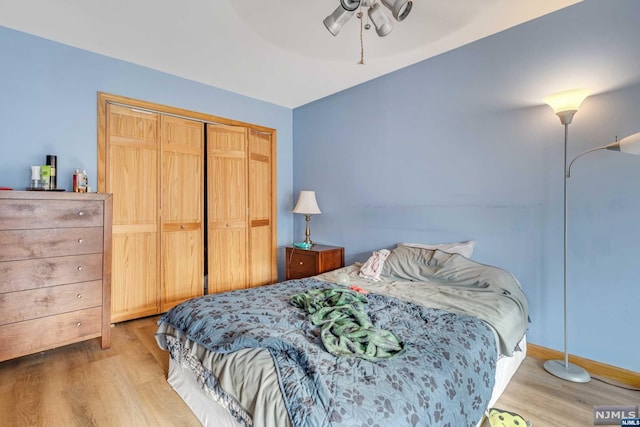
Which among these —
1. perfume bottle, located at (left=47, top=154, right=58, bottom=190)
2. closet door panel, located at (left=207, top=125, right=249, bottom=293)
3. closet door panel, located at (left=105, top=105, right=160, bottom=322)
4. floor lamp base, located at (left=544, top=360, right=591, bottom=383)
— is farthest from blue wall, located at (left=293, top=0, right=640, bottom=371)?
perfume bottle, located at (left=47, top=154, right=58, bottom=190)

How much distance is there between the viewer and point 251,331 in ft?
4.47

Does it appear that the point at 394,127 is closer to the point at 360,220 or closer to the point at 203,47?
the point at 360,220

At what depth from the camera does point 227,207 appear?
3.57 metres

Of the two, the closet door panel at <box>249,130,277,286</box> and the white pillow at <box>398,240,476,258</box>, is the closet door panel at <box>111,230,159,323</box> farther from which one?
the white pillow at <box>398,240,476,258</box>

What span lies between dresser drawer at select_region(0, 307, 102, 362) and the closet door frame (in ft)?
3.71

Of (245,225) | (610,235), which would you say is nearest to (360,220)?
(245,225)

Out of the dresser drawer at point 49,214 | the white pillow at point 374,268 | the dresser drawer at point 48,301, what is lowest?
the dresser drawer at point 48,301

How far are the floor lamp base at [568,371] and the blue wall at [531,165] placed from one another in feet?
0.47

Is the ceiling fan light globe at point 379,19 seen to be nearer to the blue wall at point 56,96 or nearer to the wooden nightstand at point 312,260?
the wooden nightstand at point 312,260

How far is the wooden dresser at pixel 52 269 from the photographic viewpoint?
196 cm

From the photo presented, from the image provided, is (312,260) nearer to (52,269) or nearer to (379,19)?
(52,269)

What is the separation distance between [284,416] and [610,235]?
2308mm

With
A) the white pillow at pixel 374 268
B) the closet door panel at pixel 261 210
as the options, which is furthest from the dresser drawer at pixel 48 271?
the white pillow at pixel 374 268

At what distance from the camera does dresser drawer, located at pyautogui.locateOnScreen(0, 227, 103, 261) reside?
196 centimetres
